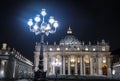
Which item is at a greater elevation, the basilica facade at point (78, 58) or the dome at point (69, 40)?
the dome at point (69, 40)

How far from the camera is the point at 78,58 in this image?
140125mm

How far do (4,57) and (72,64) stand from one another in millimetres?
78512

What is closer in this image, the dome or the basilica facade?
the basilica facade

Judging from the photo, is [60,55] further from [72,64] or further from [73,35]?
[73,35]

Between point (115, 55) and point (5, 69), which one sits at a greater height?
point (115, 55)

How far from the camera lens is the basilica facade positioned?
13800 centimetres

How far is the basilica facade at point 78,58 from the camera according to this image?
453ft

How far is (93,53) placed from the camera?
140500 millimetres

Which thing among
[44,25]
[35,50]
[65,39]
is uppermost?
[65,39]

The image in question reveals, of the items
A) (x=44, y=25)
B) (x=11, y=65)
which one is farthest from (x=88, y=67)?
(x=44, y=25)

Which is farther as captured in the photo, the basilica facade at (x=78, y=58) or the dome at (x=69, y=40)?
the dome at (x=69, y=40)

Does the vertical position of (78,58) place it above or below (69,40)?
below

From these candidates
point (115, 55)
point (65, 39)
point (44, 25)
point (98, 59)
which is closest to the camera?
point (44, 25)

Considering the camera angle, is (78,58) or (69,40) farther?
(69,40)
